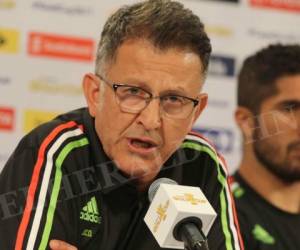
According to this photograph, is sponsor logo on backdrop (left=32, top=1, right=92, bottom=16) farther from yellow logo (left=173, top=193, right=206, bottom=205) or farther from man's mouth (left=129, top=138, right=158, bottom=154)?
yellow logo (left=173, top=193, right=206, bottom=205)

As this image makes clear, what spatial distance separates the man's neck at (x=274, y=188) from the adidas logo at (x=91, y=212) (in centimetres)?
121

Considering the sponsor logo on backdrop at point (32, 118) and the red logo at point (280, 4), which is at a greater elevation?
the red logo at point (280, 4)

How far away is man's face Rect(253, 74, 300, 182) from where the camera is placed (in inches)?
105

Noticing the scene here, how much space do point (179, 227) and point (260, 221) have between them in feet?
4.35

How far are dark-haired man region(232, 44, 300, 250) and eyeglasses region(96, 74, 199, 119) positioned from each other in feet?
3.40

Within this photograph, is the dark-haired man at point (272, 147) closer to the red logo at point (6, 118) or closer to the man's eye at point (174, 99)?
the man's eye at point (174, 99)

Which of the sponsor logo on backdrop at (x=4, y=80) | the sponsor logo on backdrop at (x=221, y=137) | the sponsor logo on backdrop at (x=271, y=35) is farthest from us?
the sponsor logo on backdrop at (x=271, y=35)

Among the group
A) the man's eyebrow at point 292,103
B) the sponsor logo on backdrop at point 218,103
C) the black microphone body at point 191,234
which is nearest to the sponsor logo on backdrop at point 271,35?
the sponsor logo on backdrop at point 218,103

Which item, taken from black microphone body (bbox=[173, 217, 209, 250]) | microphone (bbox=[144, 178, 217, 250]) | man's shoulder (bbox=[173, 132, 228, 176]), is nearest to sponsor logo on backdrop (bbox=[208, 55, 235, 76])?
man's shoulder (bbox=[173, 132, 228, 176])

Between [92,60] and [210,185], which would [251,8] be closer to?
[92,60]

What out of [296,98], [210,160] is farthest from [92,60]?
[210,160]

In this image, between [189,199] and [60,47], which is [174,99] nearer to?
[189,199]

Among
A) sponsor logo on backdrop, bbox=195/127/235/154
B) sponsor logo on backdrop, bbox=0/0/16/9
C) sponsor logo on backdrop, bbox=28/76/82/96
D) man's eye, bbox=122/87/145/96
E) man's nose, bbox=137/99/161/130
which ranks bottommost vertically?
sponsor logo on backdrop, bbox=195/127/235/154

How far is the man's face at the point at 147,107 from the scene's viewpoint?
161cm
